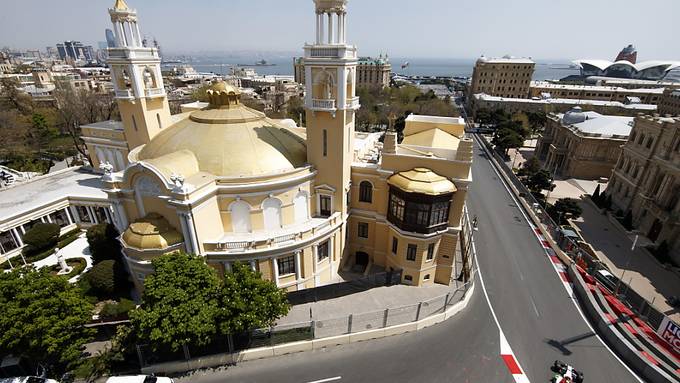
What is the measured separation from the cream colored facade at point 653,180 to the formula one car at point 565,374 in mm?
25520

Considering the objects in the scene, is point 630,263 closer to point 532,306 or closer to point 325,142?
point 532,306

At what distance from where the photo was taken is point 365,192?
3023 cm

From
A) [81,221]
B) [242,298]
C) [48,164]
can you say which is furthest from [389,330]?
[48,164]

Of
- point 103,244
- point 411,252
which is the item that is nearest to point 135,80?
point 103,244

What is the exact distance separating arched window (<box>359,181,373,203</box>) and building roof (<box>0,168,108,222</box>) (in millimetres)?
27700

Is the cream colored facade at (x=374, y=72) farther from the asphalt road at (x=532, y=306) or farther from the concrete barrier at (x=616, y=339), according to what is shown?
the concrete barrier at (x=616, y=339)

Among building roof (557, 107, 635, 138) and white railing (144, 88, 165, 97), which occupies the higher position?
white railing (144, 88, 165, 97)

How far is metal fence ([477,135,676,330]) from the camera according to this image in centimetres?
2349

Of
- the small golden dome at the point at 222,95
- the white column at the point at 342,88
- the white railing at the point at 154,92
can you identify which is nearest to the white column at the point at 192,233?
the small golden dome at the point at 222,95

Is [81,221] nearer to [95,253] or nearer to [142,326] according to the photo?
[95,253]

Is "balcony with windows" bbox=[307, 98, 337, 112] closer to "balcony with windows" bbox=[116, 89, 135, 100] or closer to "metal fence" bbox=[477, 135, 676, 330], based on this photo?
"balcony with windows" bbox=[116, 89, 135, 100]

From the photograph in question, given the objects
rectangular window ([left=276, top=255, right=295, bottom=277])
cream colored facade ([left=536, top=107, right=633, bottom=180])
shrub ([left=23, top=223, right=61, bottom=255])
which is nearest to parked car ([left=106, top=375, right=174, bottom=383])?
rectangular window ([left=276, top=255, right=295, bottom=277])

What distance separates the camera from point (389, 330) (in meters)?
24.0

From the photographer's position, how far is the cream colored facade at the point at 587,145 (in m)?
57.7
